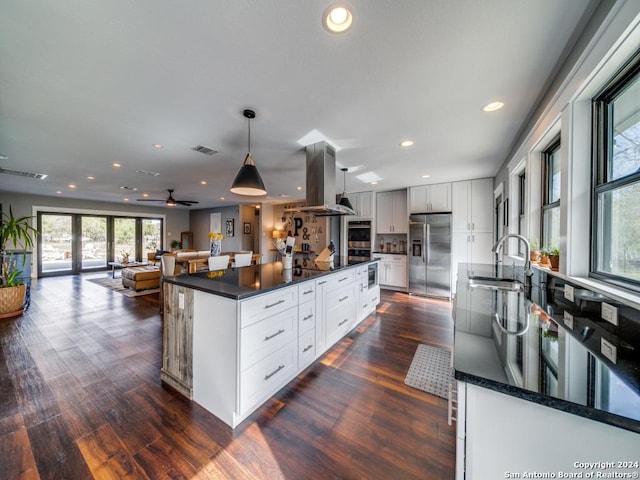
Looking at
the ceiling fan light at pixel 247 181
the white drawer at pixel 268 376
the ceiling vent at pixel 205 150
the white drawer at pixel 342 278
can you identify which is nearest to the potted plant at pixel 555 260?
the white drawer at pixel 342 278

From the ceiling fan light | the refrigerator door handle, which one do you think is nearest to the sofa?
the ceiling fan light

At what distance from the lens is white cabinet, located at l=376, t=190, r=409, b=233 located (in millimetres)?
5715

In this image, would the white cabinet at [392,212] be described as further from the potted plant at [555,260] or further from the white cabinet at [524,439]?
the white cabinet at [524,439]

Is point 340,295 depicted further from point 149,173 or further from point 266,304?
point 149,173

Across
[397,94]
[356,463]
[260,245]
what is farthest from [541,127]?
[260,245]

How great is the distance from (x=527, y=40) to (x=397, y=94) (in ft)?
2.67

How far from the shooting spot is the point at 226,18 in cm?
128

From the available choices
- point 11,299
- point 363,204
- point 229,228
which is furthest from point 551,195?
point 229,228

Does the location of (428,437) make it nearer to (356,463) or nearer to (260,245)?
(356,463)

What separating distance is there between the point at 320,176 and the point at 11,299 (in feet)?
17.1

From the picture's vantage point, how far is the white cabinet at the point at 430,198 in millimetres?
5031

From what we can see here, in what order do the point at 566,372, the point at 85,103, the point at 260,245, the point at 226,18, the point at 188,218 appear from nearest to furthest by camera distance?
the point at 566,372 < the point at 226,18 < the point at 85,103 < the point at 260,245 < the point at 188,218

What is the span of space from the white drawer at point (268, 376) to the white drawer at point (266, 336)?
2.2 inches

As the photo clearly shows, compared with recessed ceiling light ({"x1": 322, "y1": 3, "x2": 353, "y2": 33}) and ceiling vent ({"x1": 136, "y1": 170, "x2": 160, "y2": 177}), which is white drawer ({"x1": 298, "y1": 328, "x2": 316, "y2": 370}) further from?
ceiling vent ({"x1": 136, "y1": 170, "x2": 160, "y2": 177})
